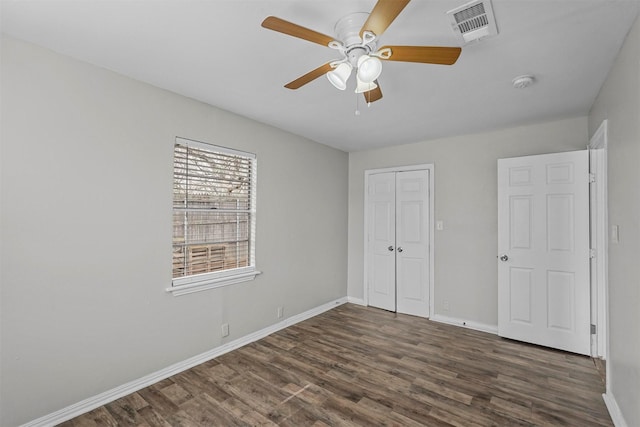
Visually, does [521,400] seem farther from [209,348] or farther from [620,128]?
[209,348]

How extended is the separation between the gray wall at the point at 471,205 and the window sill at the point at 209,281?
2.48 metres

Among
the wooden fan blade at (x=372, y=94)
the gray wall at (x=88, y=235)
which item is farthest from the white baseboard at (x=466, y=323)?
the wooden fan blade at (x=372, y=94)

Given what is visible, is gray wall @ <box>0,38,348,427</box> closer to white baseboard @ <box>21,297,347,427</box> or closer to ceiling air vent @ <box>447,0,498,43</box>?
white baseboard @ <box>21,297,347,427</box>

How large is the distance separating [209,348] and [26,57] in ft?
8.60

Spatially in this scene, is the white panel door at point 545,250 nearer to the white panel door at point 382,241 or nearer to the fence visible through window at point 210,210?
the white panel door at point 382,241

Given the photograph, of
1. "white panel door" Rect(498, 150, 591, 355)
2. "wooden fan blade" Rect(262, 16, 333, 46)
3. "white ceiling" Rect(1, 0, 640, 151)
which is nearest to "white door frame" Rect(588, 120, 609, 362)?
"white panel door" Rect(498, 150, 591, 355)

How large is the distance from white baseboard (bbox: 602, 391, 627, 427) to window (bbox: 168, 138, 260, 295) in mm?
3075

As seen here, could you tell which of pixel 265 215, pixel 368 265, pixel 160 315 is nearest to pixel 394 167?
pixel 368 265

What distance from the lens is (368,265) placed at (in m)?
4.76

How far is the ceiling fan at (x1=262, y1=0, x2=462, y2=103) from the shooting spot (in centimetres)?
135

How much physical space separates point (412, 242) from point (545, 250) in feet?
5.01

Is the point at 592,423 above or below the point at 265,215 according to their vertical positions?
below

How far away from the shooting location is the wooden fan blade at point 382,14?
1.23 m

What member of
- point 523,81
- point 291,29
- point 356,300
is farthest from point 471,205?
point 291,29
